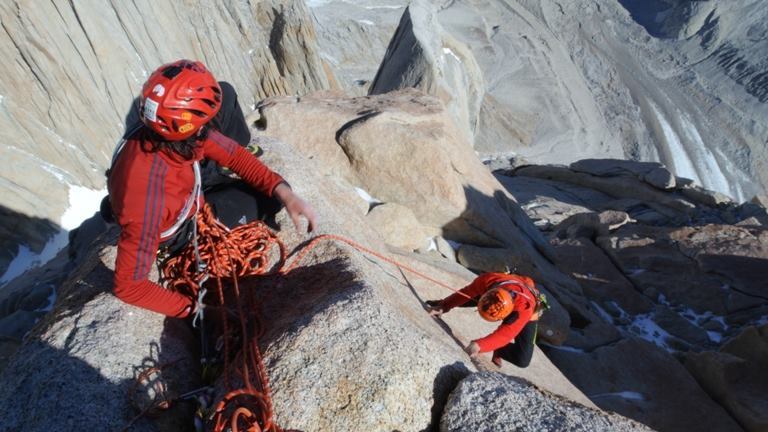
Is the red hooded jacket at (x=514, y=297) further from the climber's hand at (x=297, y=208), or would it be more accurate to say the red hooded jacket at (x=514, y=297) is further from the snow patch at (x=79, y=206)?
the snow patch at (x=79, y=206)

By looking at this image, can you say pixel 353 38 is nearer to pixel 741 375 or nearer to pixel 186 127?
pixel 741 375

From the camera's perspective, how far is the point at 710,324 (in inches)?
437

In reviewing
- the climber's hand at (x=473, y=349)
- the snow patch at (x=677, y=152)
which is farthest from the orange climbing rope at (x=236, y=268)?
the snow patch at (x=677, y=152)

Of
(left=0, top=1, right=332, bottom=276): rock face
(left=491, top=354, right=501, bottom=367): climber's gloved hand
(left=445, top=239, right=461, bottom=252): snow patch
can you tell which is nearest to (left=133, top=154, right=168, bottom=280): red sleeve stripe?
(left=491, top=354, right=501, bottom=367): climber's gloved hand

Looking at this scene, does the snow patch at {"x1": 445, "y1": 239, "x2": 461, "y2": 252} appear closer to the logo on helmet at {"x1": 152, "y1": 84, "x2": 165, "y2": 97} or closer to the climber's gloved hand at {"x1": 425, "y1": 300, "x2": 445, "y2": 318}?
the climber's gloved hand at {"x1": 425, "y1": 300, "x2": 445, "y2": 318}

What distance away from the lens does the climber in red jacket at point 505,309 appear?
15.7 feet

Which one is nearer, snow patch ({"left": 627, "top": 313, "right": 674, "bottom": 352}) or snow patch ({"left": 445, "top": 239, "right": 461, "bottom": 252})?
snow patch ({"left": 445, "top": 239, "right": 461, "bottom": 252})

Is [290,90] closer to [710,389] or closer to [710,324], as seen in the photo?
[710,324]

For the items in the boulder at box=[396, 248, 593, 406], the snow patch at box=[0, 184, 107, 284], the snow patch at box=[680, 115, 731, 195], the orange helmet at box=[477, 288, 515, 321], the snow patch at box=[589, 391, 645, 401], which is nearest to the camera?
the orange helmet at box=[477, 288, 515, 321]

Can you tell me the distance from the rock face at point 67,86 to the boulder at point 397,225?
32.2 feet

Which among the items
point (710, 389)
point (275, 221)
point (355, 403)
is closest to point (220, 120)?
point (275, 221)

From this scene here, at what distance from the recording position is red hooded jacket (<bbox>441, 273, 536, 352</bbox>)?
185 inches

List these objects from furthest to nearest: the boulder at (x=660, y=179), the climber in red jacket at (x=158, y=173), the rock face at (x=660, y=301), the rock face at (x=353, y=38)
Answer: the rock face at (x=353, y=38) < the boulder at (x=660, y=179) < the rock face at (x=660, y=301) < the climber in red jacket at (x=158, y=173)

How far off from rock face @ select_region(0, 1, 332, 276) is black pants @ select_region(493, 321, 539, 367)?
39.5 feet
